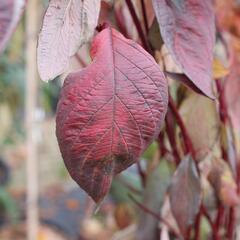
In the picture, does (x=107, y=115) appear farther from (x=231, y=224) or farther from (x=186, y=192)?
(x=231, y=224)

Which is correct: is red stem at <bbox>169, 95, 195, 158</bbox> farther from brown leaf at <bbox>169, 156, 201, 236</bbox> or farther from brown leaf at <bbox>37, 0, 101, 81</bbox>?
brown leaf at <bbox>37, 0, 101, 81</bbox>

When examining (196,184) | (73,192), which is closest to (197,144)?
(196,184)

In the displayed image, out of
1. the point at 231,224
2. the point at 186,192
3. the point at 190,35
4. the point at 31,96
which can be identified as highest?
the point at 190,35

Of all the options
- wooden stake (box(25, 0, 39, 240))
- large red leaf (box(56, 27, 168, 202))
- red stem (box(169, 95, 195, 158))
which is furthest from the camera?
wooden stake (box(25, 0, 39, 240))

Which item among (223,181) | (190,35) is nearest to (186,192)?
(223,181)

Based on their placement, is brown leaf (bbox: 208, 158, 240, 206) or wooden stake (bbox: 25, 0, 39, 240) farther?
wooden stake (bbox: 25, 0, 39, 240)

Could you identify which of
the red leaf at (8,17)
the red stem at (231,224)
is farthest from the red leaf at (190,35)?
the red stem at (231,224)

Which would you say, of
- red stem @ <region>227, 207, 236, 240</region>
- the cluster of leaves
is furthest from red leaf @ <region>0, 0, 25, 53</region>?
red stem @ <region>227, 207, 236, 240</region>

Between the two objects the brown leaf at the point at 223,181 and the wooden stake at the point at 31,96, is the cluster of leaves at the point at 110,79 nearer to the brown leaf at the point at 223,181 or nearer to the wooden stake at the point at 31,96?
the brown leaf at the point at 223,181
